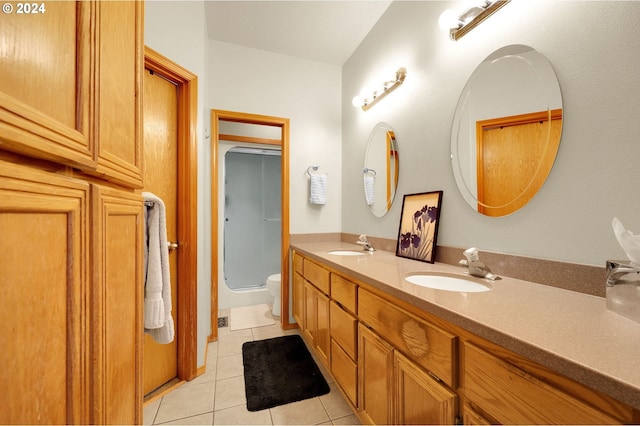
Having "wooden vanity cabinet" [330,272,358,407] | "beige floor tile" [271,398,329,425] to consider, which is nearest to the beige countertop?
"wooden vanity cabinet" [330,272,358,407]

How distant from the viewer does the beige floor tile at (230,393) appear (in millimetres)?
1502

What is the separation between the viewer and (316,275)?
1.83 metres

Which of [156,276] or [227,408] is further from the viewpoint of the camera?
[227,408]

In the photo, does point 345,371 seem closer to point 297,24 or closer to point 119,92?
point 119,92

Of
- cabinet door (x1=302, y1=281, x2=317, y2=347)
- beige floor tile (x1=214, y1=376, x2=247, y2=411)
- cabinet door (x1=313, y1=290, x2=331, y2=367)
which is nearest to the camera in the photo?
beige floor tile (x1=214, y1=376, x2=247, y2=411)

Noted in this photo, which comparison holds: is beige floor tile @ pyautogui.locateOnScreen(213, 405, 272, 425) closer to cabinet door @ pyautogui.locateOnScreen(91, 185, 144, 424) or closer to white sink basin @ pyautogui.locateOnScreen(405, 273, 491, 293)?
Answer: cabinet door @ pyautogui.locateOnScreen(91, 185, 144, 424)

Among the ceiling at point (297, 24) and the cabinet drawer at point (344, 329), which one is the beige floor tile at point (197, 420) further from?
the ceiling at point (297, 24)

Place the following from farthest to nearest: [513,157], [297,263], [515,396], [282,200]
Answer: [282,200] → [297,263] → [513,157] → [515,396]

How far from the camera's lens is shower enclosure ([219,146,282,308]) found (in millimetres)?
3744

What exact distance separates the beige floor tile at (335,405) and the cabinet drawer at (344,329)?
39 cm

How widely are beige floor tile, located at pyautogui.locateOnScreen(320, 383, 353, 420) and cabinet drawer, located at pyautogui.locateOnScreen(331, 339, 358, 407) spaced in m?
0.16

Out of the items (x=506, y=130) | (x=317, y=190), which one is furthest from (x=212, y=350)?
(x=506, y=130)

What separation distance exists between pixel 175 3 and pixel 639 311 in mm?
2474

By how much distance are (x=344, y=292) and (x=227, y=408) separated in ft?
3.21
